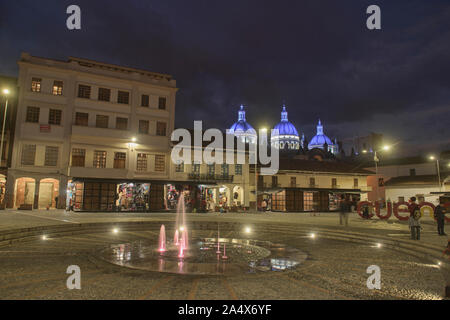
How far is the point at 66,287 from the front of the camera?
587 centimetres

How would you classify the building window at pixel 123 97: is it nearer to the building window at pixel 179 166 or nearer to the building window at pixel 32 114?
the building window at pixel 32 114

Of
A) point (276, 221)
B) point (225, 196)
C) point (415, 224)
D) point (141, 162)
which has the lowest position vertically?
point (276, 221)

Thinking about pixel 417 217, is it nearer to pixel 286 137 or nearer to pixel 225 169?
pixel 225 169

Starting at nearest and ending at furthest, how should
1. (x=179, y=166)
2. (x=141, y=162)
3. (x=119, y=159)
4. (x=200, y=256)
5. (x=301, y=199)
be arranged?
(x=200, y=256) → (x=119, y=159) → (x=141, y=162) → (x=179, y=166) → (x=301, y=199)

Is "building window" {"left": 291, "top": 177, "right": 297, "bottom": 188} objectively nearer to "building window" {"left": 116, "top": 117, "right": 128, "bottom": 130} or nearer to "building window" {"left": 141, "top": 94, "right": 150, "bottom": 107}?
"building window" {"left": 141, "top": 94, "right": 150, "bottom": 107}

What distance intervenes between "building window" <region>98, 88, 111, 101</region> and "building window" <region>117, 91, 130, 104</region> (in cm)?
106

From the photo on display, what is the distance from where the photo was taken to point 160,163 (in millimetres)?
34312

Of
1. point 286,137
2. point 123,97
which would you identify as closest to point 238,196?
point 123,97

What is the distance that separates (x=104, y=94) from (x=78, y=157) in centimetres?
752

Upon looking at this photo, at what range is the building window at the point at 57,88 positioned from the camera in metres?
30.7

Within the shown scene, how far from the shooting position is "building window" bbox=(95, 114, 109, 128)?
32188 mm

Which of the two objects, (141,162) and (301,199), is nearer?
(141,162)

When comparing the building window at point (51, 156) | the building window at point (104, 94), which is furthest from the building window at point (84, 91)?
the building window at point (51, 156)
